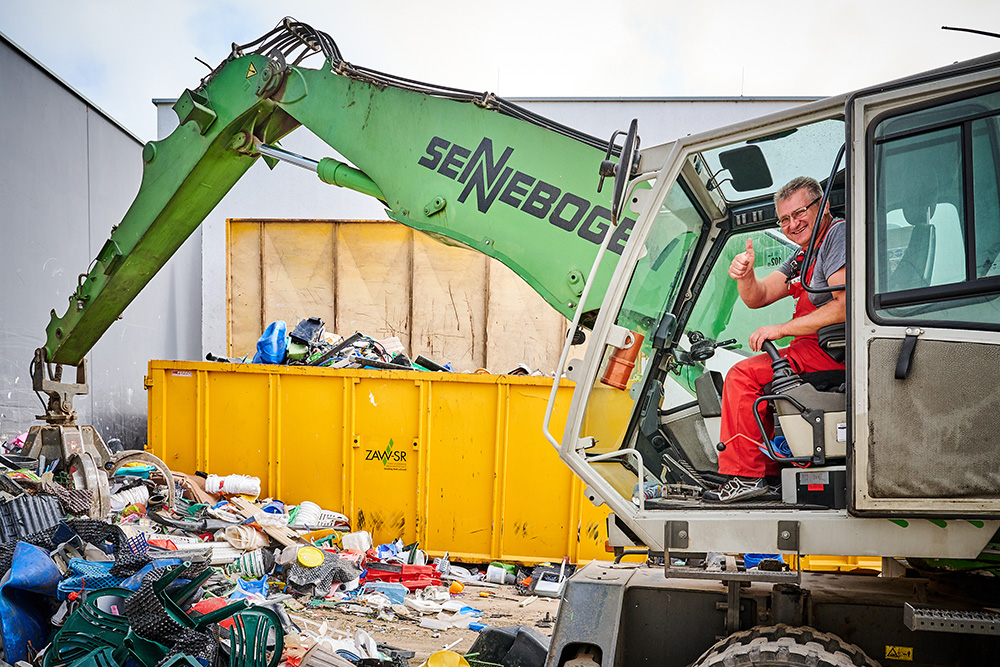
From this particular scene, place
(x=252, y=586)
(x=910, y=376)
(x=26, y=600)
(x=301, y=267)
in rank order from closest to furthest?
(x=910, y=376)
(x=26, y=600)
(x=252, y=586)
(x=301, y=267)

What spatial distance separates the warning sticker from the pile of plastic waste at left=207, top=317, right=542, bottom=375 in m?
5.08

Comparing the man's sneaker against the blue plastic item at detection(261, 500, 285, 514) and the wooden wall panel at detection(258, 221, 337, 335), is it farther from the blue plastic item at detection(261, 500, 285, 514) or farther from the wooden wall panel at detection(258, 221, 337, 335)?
the wooden wall panel at detection(258, 221, 337, 335)

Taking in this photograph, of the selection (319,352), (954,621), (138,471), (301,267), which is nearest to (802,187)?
(954,621)

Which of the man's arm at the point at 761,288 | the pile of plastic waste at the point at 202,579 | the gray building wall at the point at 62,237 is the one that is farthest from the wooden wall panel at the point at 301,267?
the man's arm at the point at 761,288

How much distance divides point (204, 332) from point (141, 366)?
115cm

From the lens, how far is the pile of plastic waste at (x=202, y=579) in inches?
145

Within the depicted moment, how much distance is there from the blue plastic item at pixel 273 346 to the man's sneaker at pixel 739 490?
5666 mm

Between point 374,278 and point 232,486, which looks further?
point 374,278

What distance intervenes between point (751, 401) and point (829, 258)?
572mm

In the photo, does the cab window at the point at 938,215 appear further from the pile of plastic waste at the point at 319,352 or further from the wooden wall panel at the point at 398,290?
the wooden wall panel at the point at 398,290

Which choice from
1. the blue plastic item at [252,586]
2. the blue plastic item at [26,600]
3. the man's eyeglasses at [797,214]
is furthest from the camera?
the blue plastic item at [252,586]

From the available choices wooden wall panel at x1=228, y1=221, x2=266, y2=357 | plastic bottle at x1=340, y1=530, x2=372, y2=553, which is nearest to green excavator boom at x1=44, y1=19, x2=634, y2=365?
plastic bottle at x1=340, y1=530, x2=372, y2=553

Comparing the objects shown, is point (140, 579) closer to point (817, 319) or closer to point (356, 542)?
point (356, 542)

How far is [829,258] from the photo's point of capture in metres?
2.56
